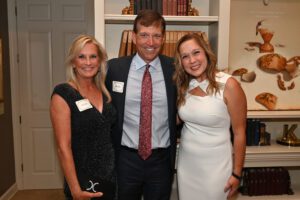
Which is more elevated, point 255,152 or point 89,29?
point 89,29

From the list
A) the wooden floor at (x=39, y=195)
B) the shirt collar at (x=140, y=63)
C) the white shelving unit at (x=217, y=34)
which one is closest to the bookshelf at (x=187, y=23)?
the white shelving unit at (x=217, y=34)

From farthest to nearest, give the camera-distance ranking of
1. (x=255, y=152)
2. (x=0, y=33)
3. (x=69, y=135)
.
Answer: (x=0, y=33), (x=255, y=152), (x=69, y=135)

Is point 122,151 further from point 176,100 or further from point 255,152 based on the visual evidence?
point 255,152

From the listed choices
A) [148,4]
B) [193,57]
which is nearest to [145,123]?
[193,57]

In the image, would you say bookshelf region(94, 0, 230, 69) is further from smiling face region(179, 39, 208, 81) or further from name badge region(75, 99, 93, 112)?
name badge region(75, 99, 93, 112)

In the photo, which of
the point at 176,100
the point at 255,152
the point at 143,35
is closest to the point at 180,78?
the point at 176,100

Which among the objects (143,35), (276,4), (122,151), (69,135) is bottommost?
(122,151)

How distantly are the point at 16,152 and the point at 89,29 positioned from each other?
1776 millimetres

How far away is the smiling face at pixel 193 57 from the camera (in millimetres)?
1836

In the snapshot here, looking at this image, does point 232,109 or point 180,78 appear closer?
point 232,109

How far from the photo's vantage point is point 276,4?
2955 mm

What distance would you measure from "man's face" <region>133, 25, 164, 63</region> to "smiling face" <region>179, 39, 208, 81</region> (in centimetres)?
17

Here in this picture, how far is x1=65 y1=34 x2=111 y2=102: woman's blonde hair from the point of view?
182 cm

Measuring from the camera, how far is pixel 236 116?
6.09 feet
